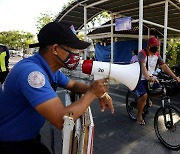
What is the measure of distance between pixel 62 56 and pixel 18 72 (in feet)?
1.07

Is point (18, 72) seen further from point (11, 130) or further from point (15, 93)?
point (11, 130)

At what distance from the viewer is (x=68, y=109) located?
1316 mm

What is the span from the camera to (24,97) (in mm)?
1438

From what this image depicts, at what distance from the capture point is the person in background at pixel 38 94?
1.31 meters

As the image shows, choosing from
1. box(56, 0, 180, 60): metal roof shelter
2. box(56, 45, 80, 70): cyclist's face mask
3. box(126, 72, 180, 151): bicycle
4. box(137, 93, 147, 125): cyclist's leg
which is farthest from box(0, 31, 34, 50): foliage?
box(56, 45, 80, 70): cyclist's face mask

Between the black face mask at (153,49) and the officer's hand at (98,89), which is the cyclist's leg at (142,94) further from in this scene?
the officer's hand at (98,89)

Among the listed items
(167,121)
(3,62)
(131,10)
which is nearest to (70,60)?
(167,121)

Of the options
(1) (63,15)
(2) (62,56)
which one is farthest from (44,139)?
(1) (63,15)

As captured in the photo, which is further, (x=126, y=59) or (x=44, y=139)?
(x=126, y=59)

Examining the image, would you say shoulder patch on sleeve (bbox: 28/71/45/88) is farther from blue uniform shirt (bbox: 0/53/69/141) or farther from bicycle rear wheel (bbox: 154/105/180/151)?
bicycle rear wheel (bbox: 154/105/180/151)

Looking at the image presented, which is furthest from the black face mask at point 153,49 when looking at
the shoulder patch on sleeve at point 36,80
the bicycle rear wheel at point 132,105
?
the shoulder patch on sleeve at point 36,80

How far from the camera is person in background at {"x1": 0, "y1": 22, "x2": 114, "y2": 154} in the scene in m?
1.31

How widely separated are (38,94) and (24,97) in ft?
0.60

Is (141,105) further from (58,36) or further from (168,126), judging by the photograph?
(58,36)
